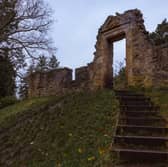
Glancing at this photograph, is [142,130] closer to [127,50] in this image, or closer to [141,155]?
[141,155]

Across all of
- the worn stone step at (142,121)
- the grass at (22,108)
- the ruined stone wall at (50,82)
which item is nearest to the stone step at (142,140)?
the worn stone step at (142,121)

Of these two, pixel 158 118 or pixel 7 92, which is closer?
pixel 158 118

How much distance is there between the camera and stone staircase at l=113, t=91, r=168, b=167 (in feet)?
19.5

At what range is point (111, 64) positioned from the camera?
51.3ft

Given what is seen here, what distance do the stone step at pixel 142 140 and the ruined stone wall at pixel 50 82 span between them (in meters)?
9.71

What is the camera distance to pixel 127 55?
14.4 m

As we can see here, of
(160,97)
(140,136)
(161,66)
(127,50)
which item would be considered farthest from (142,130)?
(127,50)

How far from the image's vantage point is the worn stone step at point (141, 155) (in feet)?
19.5

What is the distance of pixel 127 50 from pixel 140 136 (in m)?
7.87

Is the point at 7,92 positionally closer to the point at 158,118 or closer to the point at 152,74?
the point at 152,74

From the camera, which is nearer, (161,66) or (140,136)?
(140,136)

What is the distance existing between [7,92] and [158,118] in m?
16.9

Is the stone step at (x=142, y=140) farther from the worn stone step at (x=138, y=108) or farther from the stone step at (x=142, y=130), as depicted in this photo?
the worn stone step at (x=138, y=108)

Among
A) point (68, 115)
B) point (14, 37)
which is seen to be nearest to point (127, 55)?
point (68, 115)
